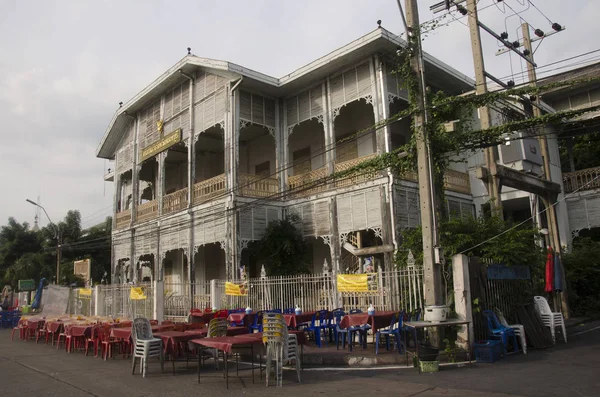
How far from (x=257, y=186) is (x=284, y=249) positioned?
9.45 feet

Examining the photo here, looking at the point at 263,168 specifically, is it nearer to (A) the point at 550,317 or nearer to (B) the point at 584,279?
(B) the point at 584,279

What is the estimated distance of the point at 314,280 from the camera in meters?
12.7

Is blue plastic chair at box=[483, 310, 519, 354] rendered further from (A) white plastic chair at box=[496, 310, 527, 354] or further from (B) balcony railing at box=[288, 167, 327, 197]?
(B) balcony railing at box=[288, 167, 327, 197]

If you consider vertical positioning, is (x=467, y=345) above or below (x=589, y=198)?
below

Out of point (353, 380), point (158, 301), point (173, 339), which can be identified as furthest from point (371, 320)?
→ point (158, 301)

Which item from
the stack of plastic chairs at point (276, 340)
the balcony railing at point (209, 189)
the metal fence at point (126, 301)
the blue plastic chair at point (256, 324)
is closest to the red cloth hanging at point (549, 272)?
the blue plastic chair at point (256, 324)

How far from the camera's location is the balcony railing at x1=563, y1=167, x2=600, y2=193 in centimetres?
1902

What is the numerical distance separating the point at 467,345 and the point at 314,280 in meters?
4.77

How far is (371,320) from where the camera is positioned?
30.4ft

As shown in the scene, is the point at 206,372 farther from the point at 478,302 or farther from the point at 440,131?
the point at 440,131

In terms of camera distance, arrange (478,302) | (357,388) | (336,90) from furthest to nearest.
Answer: (336,90), (478,302), (357,388)

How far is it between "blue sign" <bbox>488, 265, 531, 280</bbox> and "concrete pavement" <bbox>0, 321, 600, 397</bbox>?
156 cm

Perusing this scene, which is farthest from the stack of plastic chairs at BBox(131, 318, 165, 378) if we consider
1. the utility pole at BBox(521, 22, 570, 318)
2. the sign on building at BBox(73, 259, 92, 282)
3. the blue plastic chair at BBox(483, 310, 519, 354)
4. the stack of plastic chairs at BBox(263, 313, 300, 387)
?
the sign on building at BBox(73, 259, 92, 282)

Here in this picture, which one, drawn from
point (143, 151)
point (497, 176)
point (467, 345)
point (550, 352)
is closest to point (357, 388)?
point (467, 345)
